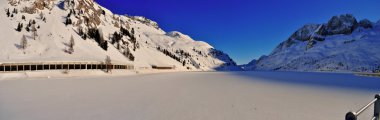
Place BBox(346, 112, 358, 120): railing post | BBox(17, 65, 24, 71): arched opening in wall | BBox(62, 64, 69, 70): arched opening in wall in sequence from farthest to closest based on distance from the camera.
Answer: BBox(62, 64, 69, 70): arched opening in wall
BBox(17, 65, 24, 71): arched opening in wall
BBox(346, 112, 358, 120): railing post

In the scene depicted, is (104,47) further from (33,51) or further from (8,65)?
(8,65)

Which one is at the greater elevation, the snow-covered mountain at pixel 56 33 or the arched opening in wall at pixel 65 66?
the snow-covered mountain at pixel 56 33

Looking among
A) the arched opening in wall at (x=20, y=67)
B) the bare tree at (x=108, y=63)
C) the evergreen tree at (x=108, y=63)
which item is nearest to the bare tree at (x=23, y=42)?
the evergreen tree at (x=108, y=63)

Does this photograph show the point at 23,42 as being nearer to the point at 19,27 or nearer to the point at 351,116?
the point at 19,27

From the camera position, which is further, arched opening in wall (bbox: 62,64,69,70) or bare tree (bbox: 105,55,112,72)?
bare tree (bbox: 105,55,112,72)

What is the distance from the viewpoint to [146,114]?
14.2 meters

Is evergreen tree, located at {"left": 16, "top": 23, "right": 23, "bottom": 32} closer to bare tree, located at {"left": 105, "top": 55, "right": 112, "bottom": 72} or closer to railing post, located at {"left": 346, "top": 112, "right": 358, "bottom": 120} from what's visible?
bare tree, located at {"left": 105, "top": 55, "right": 112, "bottom": 72}

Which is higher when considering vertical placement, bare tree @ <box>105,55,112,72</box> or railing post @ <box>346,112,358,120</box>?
bare tree @ <box>105,55,112,72</box>

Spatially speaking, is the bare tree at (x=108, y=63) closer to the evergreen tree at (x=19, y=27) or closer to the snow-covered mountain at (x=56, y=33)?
the snow-covered mountain at (x=56, y=33)

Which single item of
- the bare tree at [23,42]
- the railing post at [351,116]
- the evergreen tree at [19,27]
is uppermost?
the evergreen tree at [19,27]

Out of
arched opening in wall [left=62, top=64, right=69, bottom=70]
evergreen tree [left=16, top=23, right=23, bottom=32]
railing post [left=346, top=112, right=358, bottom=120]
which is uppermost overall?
evergreen tree [left=16, top=23, right=23, bottom=32]

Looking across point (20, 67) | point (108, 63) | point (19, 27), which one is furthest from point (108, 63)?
point (19, 27)

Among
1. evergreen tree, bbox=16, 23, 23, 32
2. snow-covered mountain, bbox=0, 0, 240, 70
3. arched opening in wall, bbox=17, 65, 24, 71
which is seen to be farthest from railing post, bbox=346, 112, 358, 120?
evergreen tree, bbox=16, 23, 23, 32

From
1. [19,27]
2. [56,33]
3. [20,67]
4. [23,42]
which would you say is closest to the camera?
[20,67]
